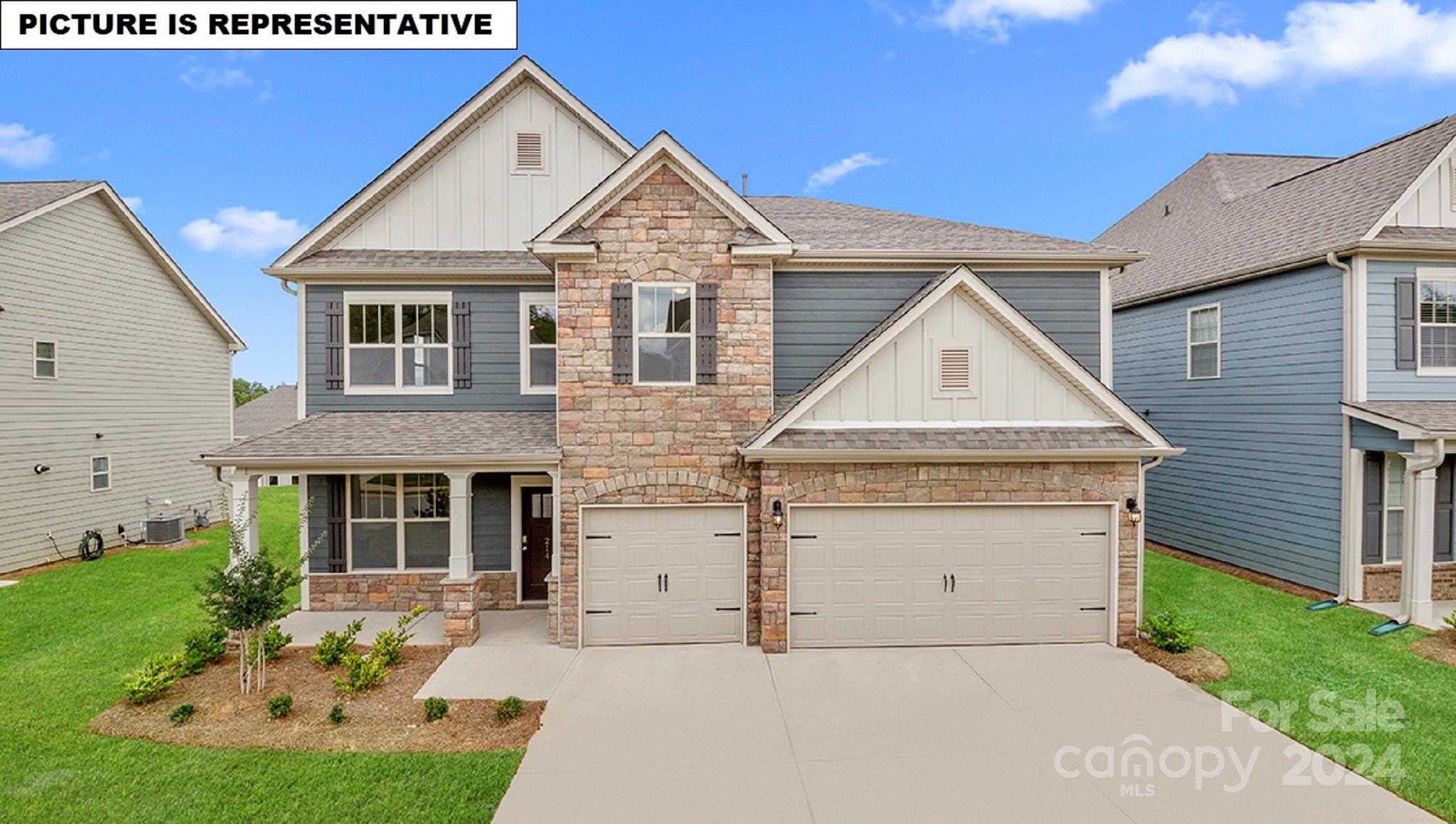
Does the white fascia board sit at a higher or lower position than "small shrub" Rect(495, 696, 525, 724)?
higher

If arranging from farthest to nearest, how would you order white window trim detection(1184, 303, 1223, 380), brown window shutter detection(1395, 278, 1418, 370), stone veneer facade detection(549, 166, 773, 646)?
white window trim detection(1184, 303, 1223, 380), brown window shutter detection(1395, 278, 1418, 370), stone veneer facade detection(549, 166, 773, 646)

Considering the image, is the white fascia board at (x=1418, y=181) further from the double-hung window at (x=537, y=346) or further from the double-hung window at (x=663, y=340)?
the double-hung window at (x=537, y=346)

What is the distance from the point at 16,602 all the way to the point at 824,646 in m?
13.6

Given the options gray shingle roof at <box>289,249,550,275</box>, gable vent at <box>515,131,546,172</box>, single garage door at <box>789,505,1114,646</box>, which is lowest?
single garage door at <box>789,505,1114,646</box>

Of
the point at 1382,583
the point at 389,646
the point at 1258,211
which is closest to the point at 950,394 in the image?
the point at 389,646

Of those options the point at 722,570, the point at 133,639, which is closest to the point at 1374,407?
the point at 722,570

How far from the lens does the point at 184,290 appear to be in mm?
18297

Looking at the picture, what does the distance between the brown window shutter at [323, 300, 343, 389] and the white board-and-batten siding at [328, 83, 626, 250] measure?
1310 millimetres

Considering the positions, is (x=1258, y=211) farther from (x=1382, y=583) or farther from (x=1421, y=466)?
(x=1382, y=583)

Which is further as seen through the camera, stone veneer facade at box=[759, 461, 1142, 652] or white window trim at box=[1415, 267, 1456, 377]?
white window trim at box=[1415, 267, 1456, 377]

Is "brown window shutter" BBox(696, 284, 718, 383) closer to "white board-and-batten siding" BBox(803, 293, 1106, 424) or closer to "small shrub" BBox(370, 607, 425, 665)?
"white board-and-batten siding" BBox(803, 293, 1106, 424)

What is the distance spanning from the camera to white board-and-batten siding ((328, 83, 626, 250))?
36.2 feet

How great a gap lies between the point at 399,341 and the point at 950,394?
8673mm

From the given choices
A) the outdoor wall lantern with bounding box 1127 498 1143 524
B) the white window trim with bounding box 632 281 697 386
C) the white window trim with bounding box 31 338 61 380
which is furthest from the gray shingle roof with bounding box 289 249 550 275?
the outdoor wall lantern with bounding box 1127 498 1143 524
